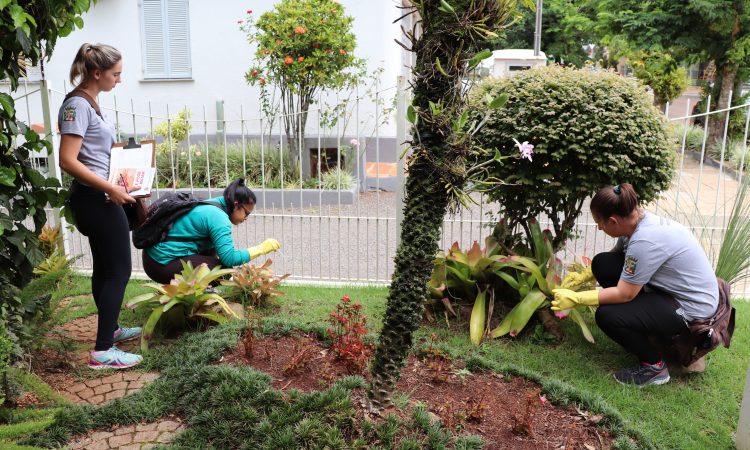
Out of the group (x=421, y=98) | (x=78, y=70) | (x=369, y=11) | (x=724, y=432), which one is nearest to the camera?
(x=421, y=98)

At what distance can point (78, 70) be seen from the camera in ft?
A: 12.6

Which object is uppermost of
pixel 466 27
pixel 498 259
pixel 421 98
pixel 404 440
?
pixel 466 27

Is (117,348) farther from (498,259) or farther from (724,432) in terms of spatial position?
(724,432)

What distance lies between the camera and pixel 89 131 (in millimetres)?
3902

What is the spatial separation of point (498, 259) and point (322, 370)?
69.4 inches

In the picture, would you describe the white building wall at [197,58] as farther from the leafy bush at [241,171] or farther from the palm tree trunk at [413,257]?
the palm tree trunk at [413,257]

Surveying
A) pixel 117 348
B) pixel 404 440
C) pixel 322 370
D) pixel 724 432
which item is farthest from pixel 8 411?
pixel 724 432

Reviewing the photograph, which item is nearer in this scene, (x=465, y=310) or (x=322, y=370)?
(x=322, y=370)

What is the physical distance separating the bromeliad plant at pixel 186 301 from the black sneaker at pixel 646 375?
264 centimetres

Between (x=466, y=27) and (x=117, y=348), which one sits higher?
(x=466, y=27)

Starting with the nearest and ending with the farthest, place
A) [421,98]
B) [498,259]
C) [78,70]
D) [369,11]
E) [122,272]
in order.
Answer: [421,98] < [78,70] < [122,272] < [498,259] < [369,11]

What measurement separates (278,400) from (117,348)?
1494mm

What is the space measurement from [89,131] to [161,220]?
0.96 meters

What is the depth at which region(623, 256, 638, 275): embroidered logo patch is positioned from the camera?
12.9ft
